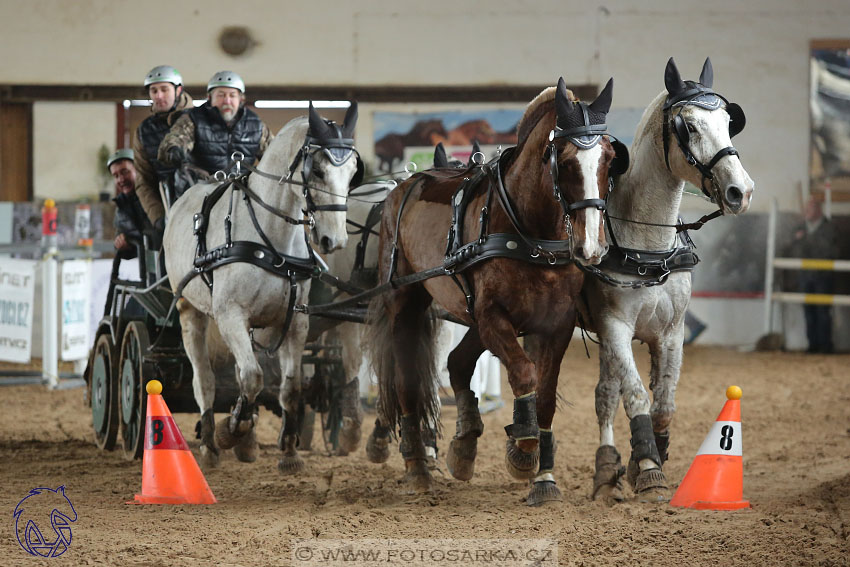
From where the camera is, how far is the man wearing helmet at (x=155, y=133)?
6566 millimetres

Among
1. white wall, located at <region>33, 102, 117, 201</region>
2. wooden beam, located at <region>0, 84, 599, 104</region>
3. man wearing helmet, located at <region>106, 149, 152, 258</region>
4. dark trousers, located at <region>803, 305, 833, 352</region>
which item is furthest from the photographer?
white wall, located at <region>33, 102, 117, 201</region>

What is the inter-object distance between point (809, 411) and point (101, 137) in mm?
9849

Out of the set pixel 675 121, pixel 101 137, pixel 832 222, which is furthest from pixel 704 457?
pixel 101 137

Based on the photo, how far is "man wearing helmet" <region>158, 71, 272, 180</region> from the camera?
6188 mm

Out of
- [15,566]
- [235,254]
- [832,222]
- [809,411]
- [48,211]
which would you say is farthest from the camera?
[832,222]

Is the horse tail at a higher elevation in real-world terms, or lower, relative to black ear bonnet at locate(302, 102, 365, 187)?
lower

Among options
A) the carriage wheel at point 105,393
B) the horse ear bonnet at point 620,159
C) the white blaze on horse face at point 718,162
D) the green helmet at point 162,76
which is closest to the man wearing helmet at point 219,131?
the green helmet at point 162,76

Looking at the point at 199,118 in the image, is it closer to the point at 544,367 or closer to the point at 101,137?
the point at 544,367

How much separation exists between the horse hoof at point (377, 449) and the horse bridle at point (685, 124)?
2.42 m

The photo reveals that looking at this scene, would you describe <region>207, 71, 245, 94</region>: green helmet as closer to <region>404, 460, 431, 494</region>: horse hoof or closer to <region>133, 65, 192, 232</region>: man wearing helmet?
<region>133, 65, 192, 232</region>: man wearing helmet

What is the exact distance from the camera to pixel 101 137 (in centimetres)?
1399

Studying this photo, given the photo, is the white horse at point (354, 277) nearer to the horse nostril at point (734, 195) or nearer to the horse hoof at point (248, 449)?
the horse hoof at point (248, 449)

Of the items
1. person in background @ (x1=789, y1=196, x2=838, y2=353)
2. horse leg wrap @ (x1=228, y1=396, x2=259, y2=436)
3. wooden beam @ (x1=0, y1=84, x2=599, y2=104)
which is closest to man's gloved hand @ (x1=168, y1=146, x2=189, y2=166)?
horse leg wrap @ (x1=228, y1=396, x2=259, y2=436)

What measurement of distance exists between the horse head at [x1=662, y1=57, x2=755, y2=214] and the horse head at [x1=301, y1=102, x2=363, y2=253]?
156 cm
